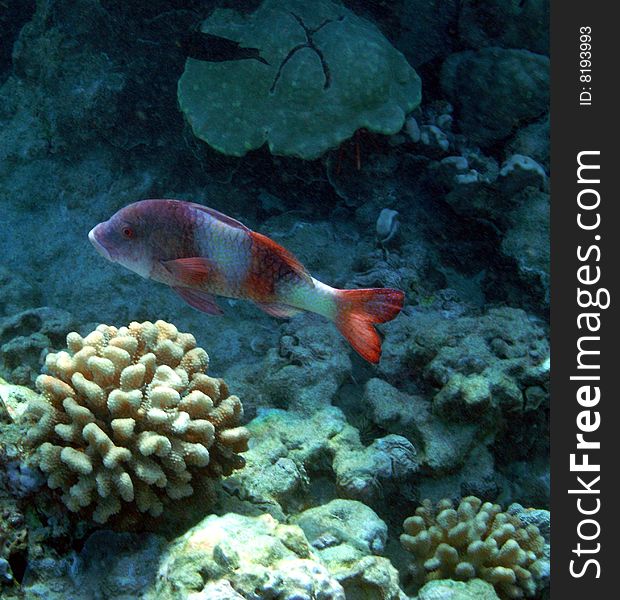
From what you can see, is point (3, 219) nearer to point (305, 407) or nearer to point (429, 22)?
point (305, 407)

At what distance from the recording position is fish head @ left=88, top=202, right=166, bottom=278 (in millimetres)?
2457

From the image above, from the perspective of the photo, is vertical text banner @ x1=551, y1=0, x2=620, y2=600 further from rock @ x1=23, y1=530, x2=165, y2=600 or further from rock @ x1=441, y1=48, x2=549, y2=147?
rock @ x1=441, y1=48, x2=549, y2=147

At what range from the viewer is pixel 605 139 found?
3002 mm

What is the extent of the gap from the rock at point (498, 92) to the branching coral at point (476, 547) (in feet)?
12.4

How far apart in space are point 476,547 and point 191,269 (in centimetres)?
187

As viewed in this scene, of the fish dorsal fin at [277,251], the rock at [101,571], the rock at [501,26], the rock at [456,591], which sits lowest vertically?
the rock at [456,591]

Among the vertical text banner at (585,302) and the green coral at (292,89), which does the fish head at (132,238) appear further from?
the green coral at (292,89)

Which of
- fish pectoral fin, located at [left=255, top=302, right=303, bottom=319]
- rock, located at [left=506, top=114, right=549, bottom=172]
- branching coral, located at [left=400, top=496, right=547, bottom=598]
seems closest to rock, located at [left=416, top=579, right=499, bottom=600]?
branching coral, located at [left=400, top=496, right=547, bottom=598]

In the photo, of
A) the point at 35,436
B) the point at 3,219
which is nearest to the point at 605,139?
the point at 35,436

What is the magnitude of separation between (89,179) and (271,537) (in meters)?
4.34

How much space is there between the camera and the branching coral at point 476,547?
2777mm

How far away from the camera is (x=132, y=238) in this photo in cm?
247

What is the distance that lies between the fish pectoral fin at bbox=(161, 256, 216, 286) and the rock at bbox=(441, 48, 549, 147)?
158 inches

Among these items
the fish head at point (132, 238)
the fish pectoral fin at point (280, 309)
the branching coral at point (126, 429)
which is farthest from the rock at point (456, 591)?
the fish head at point (132, 238)
